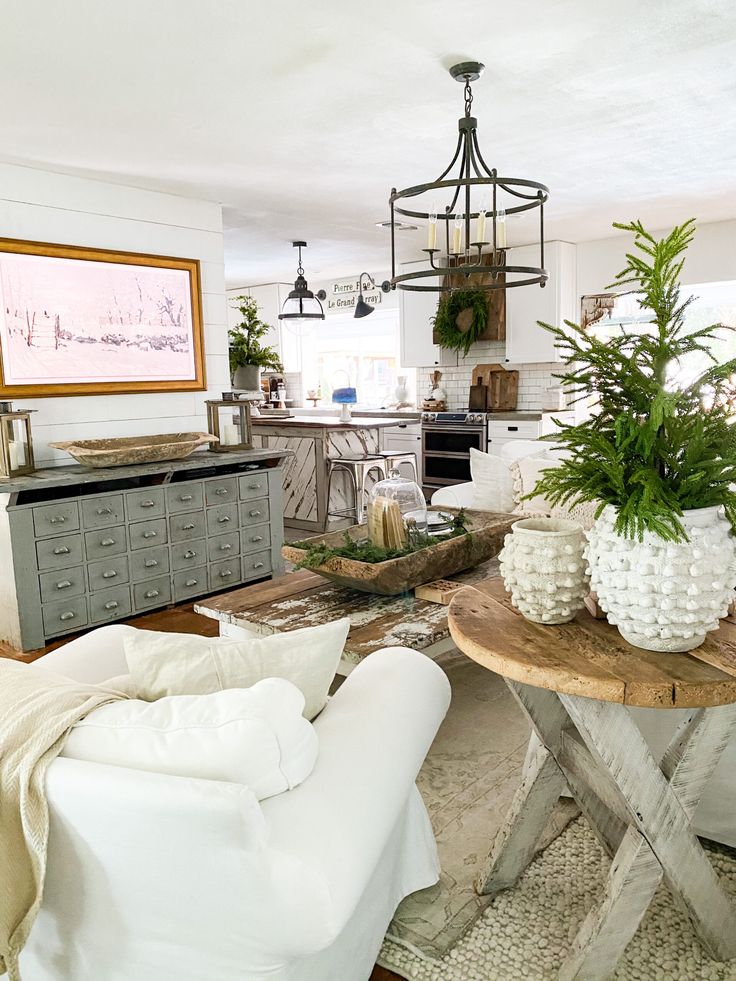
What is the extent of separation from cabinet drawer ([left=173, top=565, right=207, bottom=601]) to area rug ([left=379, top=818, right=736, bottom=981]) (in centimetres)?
290

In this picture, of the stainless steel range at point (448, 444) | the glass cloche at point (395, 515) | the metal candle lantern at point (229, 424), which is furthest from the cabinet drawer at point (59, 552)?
the stainless steel range at point (448, 444)

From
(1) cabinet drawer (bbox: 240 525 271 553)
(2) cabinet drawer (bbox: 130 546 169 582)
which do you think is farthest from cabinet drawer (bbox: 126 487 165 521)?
(1) cabinet drawer (bbox: 240 525 271 553)

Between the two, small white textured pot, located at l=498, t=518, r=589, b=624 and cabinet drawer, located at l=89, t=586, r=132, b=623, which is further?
cabinet drawer, located at l=89, t=586, r=132, b=623

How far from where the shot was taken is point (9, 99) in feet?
9.94

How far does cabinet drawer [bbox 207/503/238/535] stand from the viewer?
4.51m

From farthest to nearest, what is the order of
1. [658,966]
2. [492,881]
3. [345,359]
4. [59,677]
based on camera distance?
1. [345,359]
2. [492,881]
3. [658,966]
4. [59,677]

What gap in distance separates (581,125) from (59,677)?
3373mm

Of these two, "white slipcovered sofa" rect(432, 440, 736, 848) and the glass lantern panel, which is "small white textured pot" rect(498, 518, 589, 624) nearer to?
"white slipcovered sofa" rect(432, 440, 736, 848)

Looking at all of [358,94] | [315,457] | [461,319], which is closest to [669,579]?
[358,94]

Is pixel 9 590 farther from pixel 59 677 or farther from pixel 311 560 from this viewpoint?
pixel 59 677

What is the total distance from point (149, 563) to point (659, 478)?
341 centimetres

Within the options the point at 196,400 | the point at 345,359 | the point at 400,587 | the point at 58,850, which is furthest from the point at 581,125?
the point at 345,359

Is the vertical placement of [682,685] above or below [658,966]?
above

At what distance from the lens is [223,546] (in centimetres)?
459
